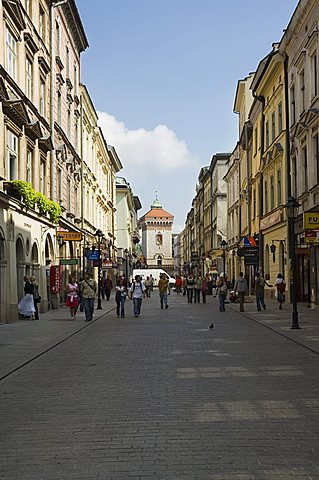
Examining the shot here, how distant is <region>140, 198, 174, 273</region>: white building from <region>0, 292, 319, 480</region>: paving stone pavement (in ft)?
477

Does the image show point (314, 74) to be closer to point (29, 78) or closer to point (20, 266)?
point (29, 78)

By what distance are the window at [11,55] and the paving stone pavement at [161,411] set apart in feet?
36.0

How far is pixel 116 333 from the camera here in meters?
19.7

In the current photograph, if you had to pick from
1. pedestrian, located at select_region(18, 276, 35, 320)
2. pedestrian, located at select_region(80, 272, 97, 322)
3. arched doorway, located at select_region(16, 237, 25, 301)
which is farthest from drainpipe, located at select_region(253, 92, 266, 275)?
pedestrian, located at select_region(18, 276, 35, 320)

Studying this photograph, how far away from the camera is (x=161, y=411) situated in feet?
27.2

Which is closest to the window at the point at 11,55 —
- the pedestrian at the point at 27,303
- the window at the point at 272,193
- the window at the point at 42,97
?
the window at the point at 42,97

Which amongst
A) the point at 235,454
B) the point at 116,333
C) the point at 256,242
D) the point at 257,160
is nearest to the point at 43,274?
the point at 116,333

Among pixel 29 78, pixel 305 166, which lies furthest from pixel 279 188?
pixel 29 78

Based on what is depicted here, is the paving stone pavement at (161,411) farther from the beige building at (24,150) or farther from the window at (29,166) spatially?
the window at (29,166)

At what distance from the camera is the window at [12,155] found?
23.6 meters

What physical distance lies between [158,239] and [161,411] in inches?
6210

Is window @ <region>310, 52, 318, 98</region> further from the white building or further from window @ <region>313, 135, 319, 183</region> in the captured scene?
the white building

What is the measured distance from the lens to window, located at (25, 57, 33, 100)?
26328mm

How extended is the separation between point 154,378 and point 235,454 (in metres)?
4.72
